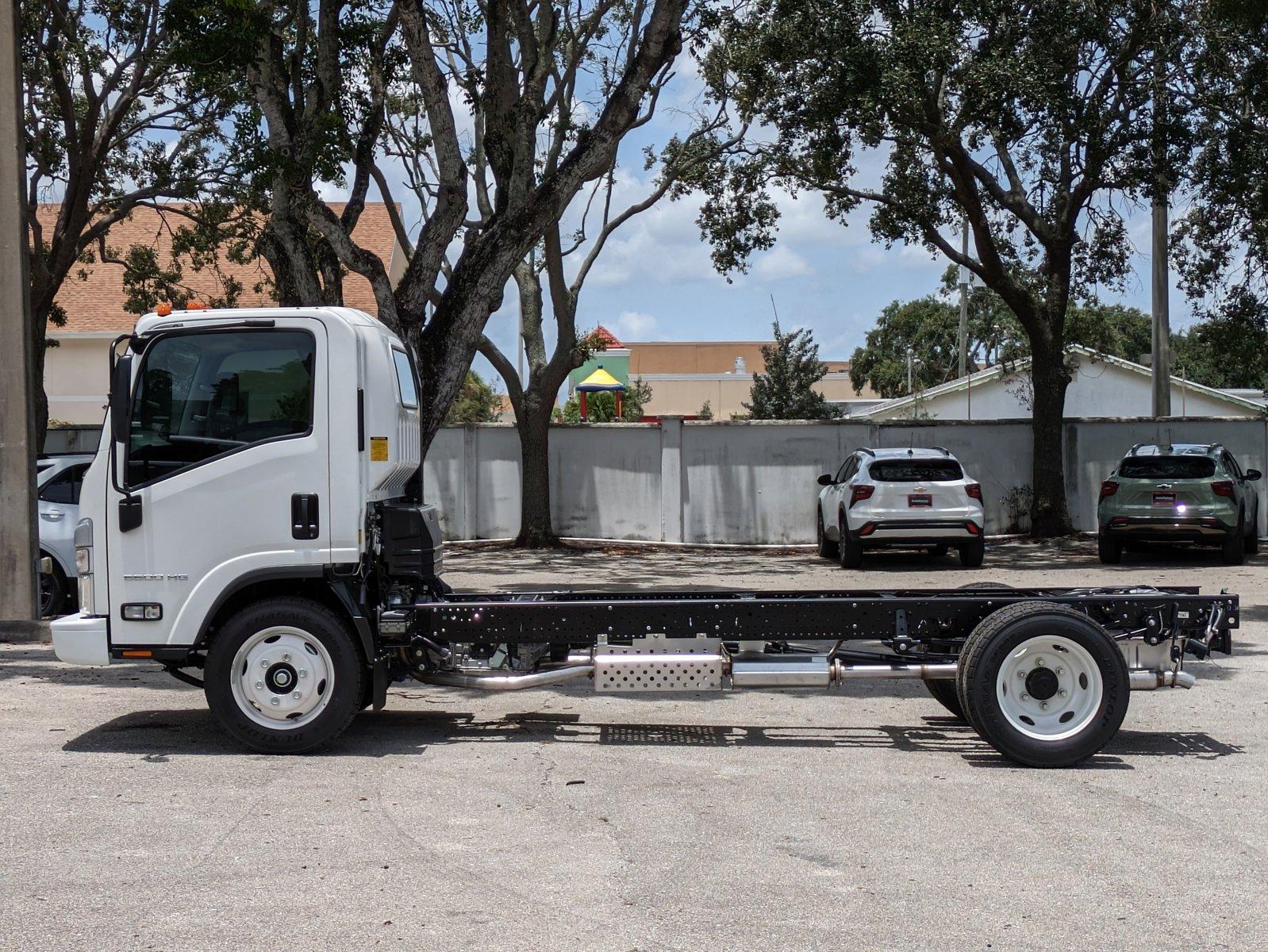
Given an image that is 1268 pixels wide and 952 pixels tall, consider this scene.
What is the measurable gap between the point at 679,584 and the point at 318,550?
9481 mm

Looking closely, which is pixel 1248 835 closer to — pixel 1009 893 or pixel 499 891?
pixel 1009 893

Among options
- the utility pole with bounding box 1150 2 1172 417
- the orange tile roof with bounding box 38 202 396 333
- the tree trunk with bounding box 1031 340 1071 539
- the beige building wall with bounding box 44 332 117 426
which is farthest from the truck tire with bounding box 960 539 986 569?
the beige building wall with bounding box 44 332 117 426

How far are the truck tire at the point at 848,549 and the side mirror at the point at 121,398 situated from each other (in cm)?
1280

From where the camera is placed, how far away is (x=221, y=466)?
7.36 metres

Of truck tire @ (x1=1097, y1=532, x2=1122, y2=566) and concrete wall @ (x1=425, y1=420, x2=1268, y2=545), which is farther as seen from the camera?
concrete wall @ (x1=425, y1=420, x2=1268, y2=545)

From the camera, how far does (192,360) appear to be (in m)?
7.36

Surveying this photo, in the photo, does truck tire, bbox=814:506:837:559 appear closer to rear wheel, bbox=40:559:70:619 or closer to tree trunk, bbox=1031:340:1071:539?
tree trunk, bbox=1031:340:1071:539

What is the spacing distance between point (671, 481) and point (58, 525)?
11709 mm

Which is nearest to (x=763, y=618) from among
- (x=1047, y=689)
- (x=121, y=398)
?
(x=1047, y=689)

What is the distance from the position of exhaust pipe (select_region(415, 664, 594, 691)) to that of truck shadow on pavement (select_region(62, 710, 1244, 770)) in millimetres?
458

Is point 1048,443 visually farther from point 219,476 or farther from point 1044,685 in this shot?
point 219,476

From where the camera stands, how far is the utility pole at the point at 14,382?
12.0 m

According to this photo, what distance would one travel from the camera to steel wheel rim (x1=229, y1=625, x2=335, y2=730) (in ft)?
24.5

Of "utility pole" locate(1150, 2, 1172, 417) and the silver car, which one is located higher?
"utility pole" locate(1150, 2, 1172, 417)
